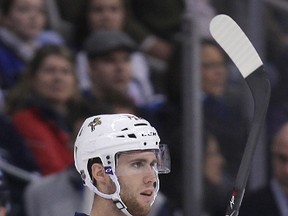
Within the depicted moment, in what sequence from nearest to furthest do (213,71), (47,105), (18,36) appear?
1. (47,105)
2. (213,71)
3. (18,36)

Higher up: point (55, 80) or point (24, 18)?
point (24, 18)

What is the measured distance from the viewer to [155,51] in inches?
321

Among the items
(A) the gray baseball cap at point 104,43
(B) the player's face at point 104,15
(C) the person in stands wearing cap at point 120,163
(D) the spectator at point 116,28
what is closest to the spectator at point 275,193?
(D) the spectator at point 116,28

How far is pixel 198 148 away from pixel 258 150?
37 cm

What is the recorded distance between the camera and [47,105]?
727cm

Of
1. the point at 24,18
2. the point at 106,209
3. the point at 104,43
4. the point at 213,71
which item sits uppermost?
the point at 24,18

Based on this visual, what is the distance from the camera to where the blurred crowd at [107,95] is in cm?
713

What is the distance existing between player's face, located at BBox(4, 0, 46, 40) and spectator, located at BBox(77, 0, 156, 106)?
0.33 metres

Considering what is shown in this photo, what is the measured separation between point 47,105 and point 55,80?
164 millimetres

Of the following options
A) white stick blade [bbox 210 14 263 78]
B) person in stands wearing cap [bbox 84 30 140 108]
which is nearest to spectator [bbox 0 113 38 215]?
person in stands wearing cap [bbox 84 30 140 108]

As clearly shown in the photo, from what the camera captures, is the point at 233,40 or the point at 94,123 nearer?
the point at 94,123

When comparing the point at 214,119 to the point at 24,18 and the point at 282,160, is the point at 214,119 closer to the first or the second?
the point at 282,160

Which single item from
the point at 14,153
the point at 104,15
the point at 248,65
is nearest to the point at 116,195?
the point at 248,65

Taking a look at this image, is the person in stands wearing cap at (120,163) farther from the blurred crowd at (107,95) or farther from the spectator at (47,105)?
the spectator at (47,105)
